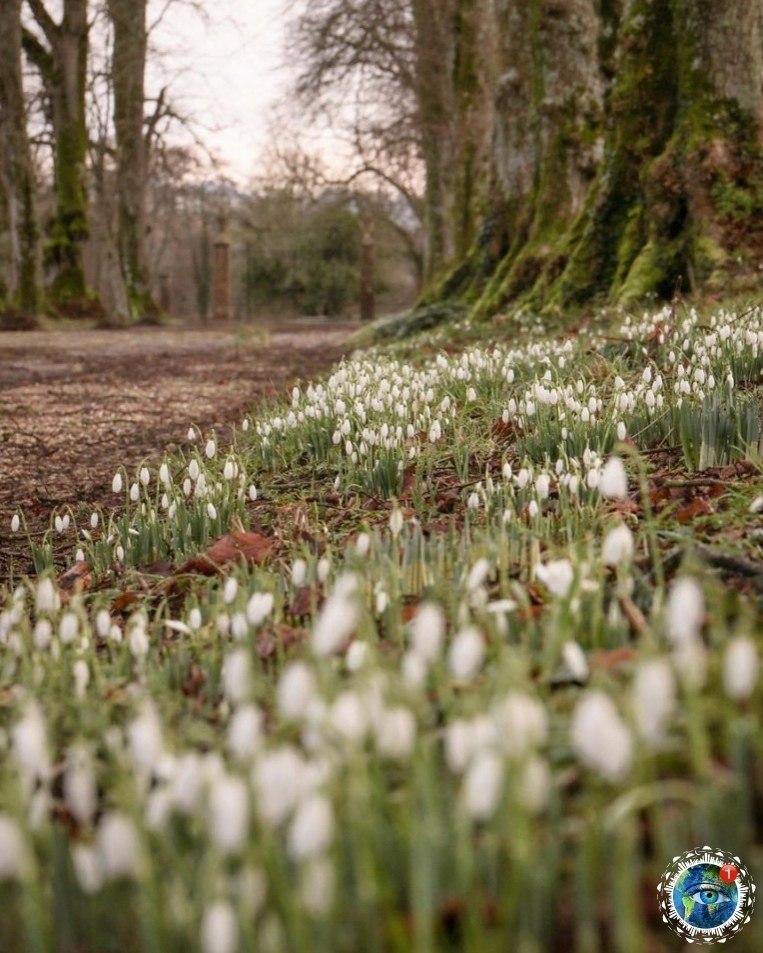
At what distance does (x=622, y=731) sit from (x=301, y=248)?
40.6m

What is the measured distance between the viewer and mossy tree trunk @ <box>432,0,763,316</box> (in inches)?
289

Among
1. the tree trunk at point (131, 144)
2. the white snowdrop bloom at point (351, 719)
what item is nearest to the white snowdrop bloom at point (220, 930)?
the white snowdrop bloom at point (351, 719)

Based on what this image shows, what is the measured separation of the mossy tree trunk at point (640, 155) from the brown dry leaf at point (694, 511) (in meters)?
3.15

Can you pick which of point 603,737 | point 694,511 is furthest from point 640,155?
point 603,737

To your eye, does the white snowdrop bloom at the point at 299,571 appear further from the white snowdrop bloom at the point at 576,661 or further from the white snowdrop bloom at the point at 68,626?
the white snowdrop bloom at the point at 576,661

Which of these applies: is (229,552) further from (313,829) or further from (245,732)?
(313,829)

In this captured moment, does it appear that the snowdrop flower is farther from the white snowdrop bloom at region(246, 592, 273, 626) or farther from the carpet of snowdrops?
the white snowdrop bloom at region(246, 592, 273, 626)

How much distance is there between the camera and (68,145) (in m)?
22.9

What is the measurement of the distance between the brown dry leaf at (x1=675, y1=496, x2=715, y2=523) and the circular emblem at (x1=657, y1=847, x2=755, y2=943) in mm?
1571

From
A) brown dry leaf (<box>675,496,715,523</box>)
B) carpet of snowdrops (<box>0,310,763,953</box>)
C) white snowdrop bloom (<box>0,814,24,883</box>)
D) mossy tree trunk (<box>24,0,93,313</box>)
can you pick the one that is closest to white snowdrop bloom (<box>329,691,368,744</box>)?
carpet of snowdrops (<box>0,310,763,953</box>)

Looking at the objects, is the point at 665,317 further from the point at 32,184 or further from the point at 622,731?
the point at 32,184

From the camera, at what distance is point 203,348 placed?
1555 cm

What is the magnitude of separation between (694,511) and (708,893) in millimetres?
1665

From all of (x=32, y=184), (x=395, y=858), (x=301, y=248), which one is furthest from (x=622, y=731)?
(x=301, y=248)
